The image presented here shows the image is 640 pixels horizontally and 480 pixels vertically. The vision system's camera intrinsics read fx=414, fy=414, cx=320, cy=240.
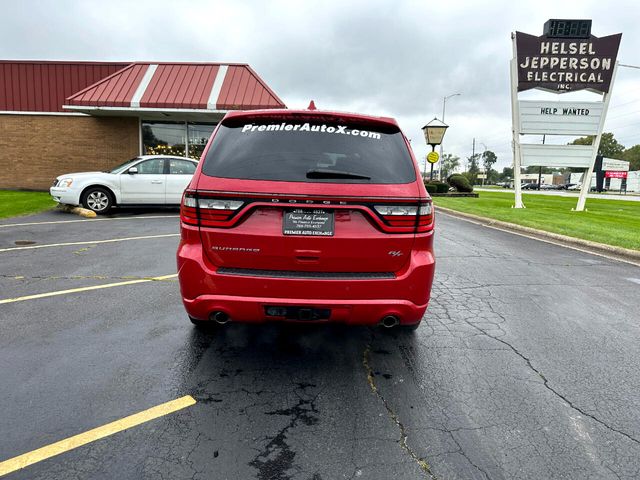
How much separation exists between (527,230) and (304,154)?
9.63m

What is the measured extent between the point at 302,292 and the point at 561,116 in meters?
16.7

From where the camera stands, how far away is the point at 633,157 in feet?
321

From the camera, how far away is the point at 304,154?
299 cm

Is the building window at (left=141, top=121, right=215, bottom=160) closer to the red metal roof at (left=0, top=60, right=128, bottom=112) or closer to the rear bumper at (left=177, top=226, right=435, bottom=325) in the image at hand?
the red metal roof at (left=0, top=60, right=128, bottom=112)

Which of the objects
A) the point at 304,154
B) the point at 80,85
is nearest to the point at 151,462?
the point at 304,154

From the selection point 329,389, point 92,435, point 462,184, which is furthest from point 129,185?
point 462,184

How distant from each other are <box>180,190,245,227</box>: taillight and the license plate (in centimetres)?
34

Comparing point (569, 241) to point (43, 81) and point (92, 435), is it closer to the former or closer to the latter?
point (92, 435)

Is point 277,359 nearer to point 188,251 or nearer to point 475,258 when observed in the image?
point 188,251

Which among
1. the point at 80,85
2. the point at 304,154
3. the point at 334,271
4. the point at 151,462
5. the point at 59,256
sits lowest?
the point at 151,462

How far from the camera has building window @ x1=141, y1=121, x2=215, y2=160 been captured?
17.6 meters

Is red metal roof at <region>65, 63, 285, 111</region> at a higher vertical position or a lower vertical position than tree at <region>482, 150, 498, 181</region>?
lower

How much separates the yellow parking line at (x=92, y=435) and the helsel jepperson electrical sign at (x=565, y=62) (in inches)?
676

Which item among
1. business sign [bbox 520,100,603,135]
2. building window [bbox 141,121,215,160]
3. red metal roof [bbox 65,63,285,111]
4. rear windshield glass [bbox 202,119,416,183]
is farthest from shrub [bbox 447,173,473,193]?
rear windshield glass [bbox 202,119,416,183]
